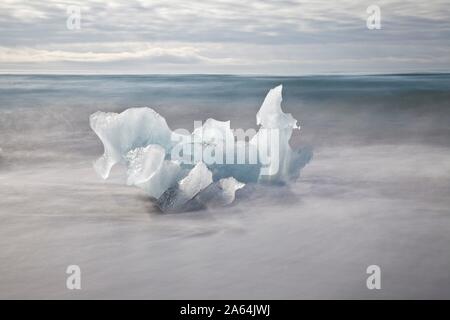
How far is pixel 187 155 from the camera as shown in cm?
300

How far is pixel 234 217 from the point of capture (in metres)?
2.92

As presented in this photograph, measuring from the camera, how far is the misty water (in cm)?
244

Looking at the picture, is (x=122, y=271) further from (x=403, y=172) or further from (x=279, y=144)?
(x=403, y=172)

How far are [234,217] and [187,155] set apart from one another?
43cm

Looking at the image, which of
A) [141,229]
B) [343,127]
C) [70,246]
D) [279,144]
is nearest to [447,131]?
[343,127]

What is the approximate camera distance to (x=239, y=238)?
274cm

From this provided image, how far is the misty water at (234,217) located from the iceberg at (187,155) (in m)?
0.10

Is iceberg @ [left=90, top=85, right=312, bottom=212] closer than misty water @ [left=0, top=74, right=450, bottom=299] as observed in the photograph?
No

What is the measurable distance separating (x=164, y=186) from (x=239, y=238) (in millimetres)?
513

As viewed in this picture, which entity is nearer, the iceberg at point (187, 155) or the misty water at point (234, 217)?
the misty water at point (234, 217)

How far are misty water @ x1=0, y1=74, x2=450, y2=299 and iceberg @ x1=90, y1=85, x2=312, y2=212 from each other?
10cm

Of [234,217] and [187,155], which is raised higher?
[187,155]

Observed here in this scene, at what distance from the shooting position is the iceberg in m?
2.85

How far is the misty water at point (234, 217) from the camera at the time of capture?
8.00ft
